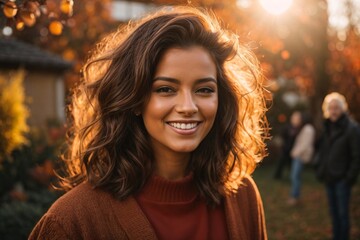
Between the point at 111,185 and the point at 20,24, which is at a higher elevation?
the point at 20,24

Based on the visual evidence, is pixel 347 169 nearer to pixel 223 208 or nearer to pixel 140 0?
pixel 223 208

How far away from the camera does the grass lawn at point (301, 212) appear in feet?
25.0

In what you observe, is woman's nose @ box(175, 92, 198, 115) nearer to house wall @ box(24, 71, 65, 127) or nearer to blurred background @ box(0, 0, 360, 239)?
blurred background @ box(0, 0, 360, 239)

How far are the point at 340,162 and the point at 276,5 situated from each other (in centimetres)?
939

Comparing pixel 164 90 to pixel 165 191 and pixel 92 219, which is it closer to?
pixel 165 191

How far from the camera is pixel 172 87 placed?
204 centimetres

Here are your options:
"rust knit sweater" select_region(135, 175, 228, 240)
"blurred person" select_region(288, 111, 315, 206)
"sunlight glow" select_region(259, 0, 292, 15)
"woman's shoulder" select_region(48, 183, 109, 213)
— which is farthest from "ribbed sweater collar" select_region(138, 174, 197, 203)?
"sunlight glow" select_region(259, 0, 292, 15)

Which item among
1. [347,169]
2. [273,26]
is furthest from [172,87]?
[273,26]

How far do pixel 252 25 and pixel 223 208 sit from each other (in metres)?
12.4

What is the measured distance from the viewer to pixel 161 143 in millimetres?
2234

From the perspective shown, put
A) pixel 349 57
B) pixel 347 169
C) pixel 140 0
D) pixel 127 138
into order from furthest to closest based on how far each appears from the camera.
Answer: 1. pixel 140 0
2. pixel 349 57
3. pixel 347 169
4. pixel 127 138

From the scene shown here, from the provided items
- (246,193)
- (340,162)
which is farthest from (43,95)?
(246,193)

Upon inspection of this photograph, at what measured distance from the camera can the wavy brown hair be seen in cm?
210

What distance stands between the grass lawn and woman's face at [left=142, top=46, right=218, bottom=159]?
19.0 feet
